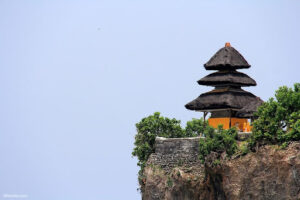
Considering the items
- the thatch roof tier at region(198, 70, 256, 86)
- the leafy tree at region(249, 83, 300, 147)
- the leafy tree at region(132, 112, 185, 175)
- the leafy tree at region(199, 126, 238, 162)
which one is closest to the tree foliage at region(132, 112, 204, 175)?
the leafy tree at region(132, 112, 185, 175)

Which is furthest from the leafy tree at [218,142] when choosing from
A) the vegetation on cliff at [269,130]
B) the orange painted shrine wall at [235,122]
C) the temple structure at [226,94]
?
the orange painted shrine wall at [235,122]

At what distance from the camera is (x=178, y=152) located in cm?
5600

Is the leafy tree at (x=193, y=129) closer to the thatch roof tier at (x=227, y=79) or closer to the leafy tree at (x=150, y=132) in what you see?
the leafy tree at (x=150, y=132)

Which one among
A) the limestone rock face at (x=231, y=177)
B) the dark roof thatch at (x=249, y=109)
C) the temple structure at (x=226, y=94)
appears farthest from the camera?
the temple structure at (x=226, y=94)

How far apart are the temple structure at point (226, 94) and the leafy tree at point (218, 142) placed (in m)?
4.92

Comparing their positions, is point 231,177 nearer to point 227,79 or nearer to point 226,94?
point 226,94

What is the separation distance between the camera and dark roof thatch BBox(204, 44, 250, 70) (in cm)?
5984

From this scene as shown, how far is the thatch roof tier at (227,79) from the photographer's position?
2343 inches

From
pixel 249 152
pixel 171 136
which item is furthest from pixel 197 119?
pixel 249 152

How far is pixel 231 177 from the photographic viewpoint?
5116cm

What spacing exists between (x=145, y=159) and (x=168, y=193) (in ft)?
15.1

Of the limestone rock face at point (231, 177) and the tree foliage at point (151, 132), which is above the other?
the tree foliage at point (151, 132)

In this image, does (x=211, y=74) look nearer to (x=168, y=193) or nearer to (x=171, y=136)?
(x=171, y=136)

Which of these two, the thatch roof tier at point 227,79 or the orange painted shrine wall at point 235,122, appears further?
the thatch roof tier at point 227,79
